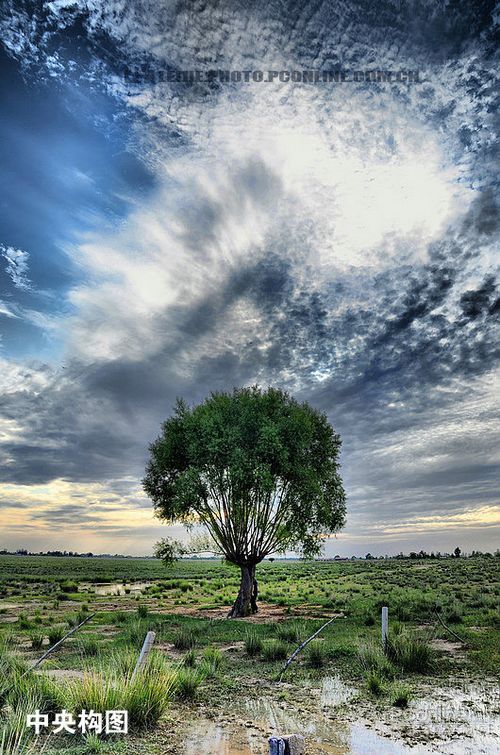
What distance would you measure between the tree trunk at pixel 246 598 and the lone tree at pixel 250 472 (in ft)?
0.16

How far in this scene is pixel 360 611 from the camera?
2727cm

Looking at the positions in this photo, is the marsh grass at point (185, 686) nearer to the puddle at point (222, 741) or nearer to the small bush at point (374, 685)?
the puddle at point (222, 741)

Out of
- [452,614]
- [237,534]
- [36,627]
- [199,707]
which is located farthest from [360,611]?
[199,707]

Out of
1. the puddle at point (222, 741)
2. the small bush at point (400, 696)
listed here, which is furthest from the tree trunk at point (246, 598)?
the puddle at point (222, 741)

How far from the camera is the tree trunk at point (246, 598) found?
2617 centimetres

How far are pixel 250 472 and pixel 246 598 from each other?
6990 millimetres

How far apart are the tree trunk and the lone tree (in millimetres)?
49

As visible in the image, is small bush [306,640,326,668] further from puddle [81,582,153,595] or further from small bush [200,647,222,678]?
puddle [81,582,153,595]

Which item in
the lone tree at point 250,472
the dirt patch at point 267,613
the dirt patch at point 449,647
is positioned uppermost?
the lone tree at point 250,472

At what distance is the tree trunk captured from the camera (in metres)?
26.2

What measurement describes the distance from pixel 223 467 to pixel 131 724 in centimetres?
1720

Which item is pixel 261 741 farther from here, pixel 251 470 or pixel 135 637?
pixel 251 470

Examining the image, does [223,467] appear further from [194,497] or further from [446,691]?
[446,691]

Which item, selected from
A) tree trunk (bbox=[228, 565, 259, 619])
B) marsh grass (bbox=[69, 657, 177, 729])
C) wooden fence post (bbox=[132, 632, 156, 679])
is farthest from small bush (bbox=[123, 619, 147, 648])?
tree trunk (bbox=[228, 565, 259, 619])
